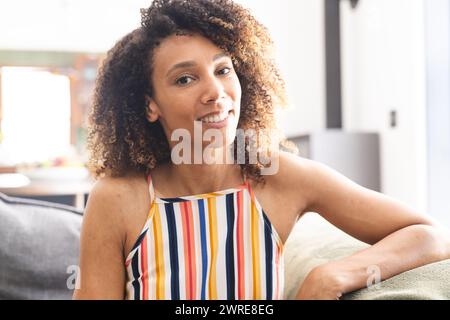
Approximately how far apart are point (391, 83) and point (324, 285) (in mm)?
1566

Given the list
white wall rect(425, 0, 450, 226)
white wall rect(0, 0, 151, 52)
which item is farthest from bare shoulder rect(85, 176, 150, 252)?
white wall rect(0, 0, 151, 52)

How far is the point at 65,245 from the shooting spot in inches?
36.2

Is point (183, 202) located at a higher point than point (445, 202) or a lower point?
higher

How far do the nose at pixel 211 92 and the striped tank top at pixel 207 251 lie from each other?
0.13 m

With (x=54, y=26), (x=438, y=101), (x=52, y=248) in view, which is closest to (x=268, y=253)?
(x=52, y=248)

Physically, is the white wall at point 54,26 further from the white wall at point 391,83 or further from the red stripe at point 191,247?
the red stripe at point 191,247

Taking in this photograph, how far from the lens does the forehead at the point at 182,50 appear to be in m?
0.58

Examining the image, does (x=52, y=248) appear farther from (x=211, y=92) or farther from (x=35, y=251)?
(x=211, y=92)

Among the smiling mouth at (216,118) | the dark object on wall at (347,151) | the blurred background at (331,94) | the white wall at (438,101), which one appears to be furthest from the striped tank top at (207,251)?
the dark object on wall at (347,151)

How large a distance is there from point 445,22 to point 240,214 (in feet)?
4.69

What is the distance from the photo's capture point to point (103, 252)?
1.92 ft

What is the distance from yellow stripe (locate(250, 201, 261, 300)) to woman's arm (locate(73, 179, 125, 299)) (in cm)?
15
